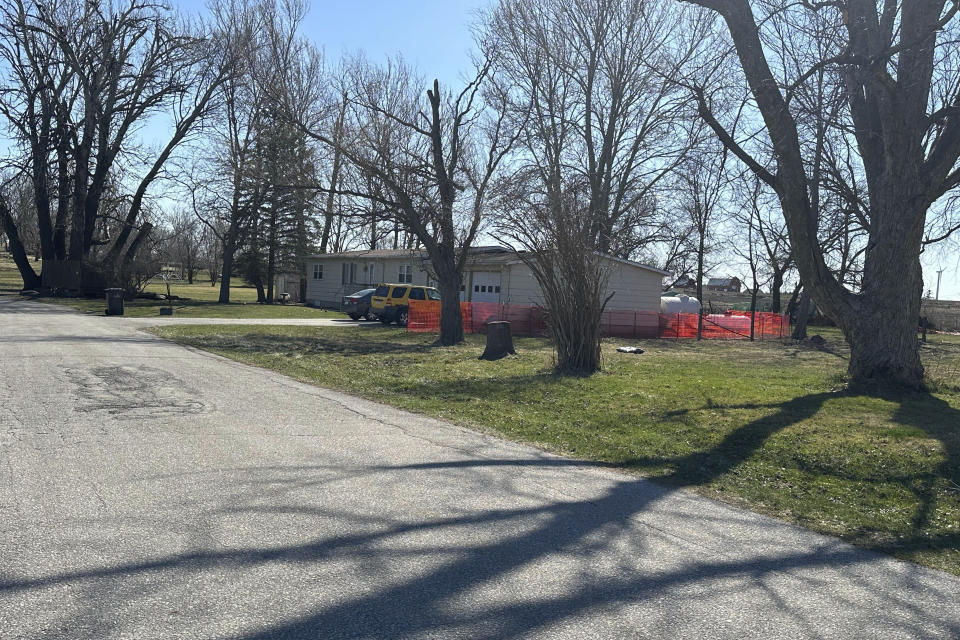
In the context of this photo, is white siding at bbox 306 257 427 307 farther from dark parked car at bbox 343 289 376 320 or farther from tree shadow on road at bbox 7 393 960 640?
tree shadow on road at bbox 7 393 960 640

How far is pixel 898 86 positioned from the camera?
36.2 ft

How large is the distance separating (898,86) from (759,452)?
630cm

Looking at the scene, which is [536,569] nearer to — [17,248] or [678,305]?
[678,305]

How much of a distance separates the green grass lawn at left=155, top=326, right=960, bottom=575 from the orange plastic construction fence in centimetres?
1030

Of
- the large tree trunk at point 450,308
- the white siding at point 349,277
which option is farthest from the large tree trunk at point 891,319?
the white siding at point 349,277

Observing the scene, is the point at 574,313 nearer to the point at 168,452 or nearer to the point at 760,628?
the point at 168,452

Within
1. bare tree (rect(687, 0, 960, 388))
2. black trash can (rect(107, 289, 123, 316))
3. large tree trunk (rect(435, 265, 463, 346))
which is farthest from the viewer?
black trash can (rect(107, 289, 123, 316))

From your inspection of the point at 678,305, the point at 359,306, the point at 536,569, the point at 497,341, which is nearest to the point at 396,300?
the point at 359,306

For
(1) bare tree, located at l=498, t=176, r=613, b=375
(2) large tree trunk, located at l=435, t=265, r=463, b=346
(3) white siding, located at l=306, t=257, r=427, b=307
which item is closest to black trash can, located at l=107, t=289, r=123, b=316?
(2) large tree trunk, located at l=435, t=265, r=463, b=346

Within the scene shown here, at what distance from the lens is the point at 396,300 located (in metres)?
31.2

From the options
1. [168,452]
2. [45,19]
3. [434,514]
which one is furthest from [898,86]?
[45,19]

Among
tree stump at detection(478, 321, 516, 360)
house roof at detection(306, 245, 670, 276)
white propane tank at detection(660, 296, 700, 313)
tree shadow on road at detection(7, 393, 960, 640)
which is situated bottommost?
tree shadow on road at detection(7, 393, 960, 640)

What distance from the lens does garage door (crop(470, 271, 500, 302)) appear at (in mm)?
34750

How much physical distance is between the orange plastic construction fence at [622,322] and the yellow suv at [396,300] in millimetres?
1709
